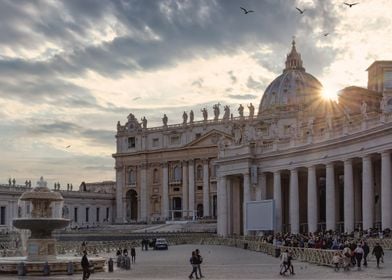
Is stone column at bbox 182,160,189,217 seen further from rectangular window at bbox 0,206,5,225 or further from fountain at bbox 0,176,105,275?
fountain at bbox 0,176,105,275

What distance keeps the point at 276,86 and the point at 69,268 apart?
130748 millimetres

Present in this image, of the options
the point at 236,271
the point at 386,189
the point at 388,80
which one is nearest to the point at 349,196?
the point at 386,189

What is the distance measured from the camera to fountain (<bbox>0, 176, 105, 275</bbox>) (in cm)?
3856

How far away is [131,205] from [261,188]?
292ft

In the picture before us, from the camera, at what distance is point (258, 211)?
6794 cm

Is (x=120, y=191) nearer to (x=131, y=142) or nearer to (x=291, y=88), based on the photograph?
(x=131, y=142)

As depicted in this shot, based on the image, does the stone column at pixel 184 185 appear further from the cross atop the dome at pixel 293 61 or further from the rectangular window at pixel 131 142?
the cross atop the dome at pixel 293 61

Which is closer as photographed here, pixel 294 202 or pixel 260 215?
pixel 260 215

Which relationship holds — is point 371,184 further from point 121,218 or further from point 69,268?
point 121,218

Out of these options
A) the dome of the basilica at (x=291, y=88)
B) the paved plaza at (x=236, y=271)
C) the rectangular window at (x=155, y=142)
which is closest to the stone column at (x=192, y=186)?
the rectangular window at (x=155, y=142)

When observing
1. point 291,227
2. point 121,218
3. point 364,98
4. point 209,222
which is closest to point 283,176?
point 291,227

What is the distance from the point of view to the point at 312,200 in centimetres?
6619

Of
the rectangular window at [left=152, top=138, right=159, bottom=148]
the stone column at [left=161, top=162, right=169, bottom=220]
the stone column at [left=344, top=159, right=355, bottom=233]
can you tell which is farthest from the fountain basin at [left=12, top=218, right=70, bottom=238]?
the rectangular window at [left=152, top=138, right=159, bottom=148]

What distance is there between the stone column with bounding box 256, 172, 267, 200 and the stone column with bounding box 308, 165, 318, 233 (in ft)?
24.2
